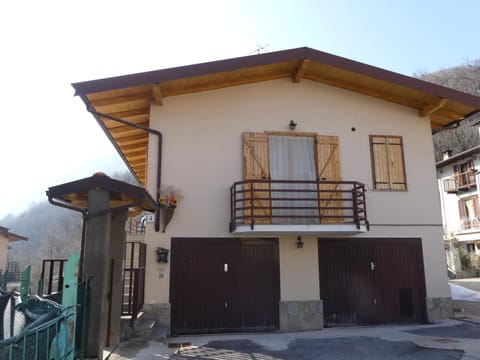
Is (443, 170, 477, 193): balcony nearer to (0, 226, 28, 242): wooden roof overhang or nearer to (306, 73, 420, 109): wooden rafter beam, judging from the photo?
(306, 73, 420, 109): wooden rafter beam

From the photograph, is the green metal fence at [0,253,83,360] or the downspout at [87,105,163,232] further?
the downspout at [87,105,163,232]

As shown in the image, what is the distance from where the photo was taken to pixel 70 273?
4.57m

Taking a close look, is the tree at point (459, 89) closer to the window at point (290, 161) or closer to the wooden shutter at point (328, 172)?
the wooden shutter at point (328, 172)

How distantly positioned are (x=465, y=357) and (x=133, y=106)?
898cm

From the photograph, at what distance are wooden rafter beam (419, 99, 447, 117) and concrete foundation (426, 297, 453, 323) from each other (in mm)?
5006

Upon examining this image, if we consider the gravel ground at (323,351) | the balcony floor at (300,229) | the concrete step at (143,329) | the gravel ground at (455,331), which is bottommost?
the gravel ground at (323,351)

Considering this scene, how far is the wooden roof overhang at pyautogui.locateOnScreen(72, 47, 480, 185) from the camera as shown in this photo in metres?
9.16

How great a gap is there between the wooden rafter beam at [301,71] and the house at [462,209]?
21495 mm

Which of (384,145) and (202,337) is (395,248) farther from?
(202,337)

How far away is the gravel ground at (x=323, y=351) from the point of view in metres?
6.81

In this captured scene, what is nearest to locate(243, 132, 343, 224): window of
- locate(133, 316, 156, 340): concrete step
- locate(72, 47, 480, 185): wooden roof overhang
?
locate(72, 47, 480, 185): wooden roof overhang

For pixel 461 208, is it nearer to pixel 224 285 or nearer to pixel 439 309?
pixel 439 309

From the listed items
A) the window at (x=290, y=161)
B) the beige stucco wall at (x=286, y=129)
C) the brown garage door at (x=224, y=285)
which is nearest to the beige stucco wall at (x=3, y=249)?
the beige stucco wall at (x=286, y=129)

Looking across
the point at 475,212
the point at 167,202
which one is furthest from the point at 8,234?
the point at 475,212
